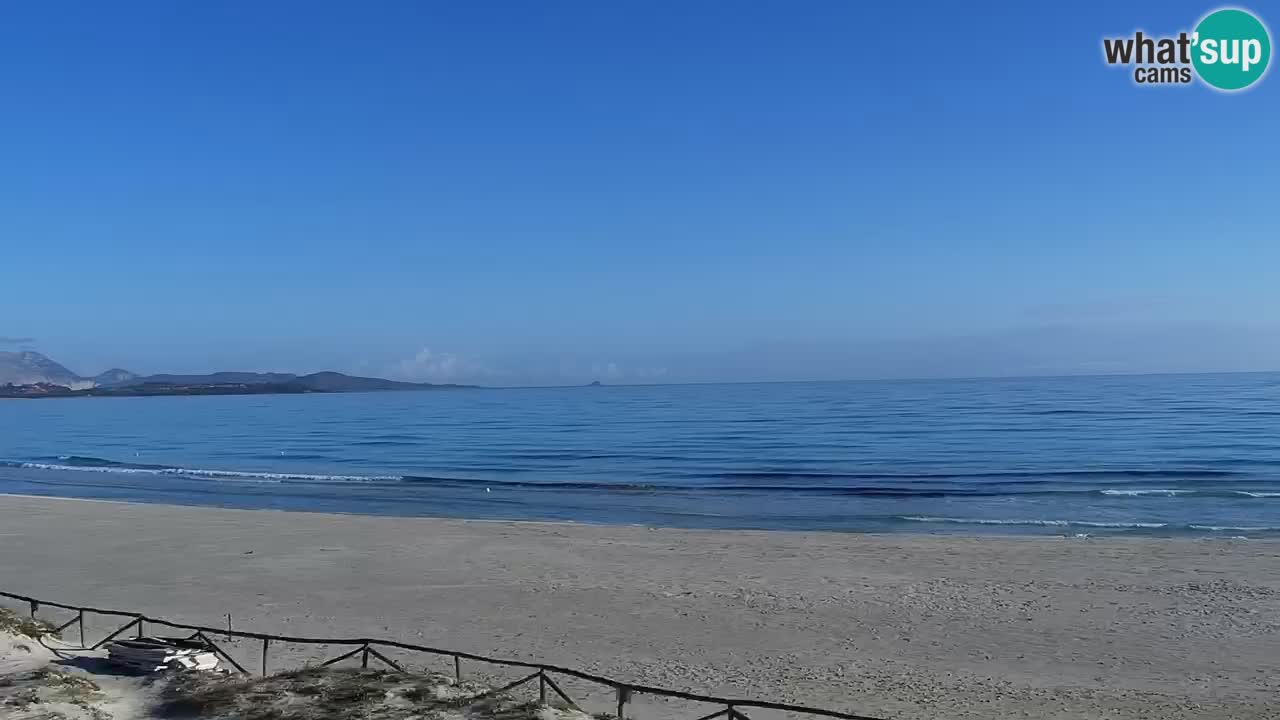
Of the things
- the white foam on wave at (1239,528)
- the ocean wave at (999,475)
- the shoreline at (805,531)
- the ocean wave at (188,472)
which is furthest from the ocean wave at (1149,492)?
the ocean wave at (188,472)

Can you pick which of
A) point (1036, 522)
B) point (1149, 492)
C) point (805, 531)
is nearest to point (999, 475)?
point (1149, 492)

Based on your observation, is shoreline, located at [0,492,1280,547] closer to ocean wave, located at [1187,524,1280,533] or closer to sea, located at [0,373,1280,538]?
sea, located at [0,373,1280,538]

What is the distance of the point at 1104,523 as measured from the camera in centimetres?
2781

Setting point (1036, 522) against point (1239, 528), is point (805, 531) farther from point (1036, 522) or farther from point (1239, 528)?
point (1239, 528)

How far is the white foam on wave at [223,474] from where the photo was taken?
44781mm

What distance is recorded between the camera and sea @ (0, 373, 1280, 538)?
30812 millimetres

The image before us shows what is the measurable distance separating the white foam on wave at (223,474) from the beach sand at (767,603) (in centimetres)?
1632

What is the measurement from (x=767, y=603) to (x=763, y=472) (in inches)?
A: 980

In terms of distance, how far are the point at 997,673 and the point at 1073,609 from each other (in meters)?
4.52

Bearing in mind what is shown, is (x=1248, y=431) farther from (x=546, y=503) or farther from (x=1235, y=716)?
(x=1235, y=716)

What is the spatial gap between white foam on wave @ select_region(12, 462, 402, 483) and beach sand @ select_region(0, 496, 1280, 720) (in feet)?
53.5

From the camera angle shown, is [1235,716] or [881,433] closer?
[1235,716]

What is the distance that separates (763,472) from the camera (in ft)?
140

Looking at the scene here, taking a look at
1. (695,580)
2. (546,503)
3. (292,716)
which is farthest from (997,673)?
(546,503)
